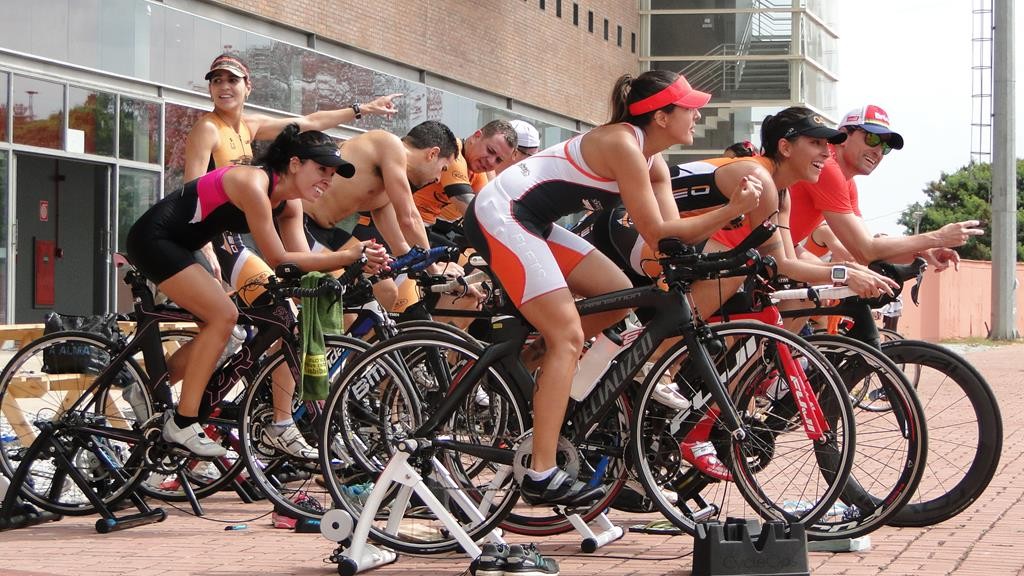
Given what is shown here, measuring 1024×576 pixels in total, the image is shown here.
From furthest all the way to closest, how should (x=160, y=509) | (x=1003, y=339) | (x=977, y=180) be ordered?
1. (x=977, y=180)
2. (x=1003, y=339)
3. (x=160, y=509)

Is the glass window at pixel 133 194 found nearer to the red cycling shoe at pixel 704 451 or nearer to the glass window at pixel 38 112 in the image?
the glass window at pixel 38 112

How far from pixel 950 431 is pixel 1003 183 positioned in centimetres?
2839

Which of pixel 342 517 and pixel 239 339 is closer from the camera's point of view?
pixel 342 517

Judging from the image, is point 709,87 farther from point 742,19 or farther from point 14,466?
point 14,466

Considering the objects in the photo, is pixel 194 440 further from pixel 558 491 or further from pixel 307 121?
pixel 307 121

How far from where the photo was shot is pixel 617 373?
A: 18.1ft

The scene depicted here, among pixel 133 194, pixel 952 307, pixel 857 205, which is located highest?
pixel 133 194

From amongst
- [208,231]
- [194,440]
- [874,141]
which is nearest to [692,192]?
[874,141]

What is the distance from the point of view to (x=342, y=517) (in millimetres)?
5543

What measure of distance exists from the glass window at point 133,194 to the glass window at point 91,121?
1.76ft

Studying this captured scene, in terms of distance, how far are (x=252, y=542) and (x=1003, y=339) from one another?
29357 millimetres

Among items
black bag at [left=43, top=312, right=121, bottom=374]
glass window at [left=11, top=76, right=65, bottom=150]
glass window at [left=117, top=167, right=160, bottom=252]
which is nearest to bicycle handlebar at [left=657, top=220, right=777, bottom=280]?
black bag at [left=43, top=312, right=121, bottom=374]

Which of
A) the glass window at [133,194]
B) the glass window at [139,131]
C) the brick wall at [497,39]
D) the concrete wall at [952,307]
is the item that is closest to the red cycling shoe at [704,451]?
the glass window at [133,194]

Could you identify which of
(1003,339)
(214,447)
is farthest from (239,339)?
(1003,339)
